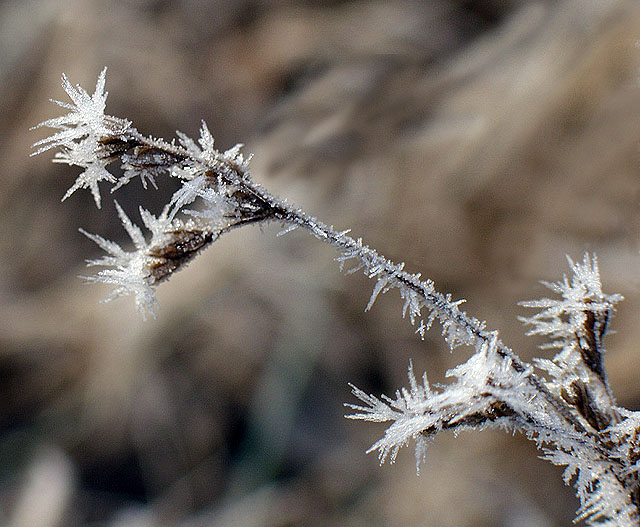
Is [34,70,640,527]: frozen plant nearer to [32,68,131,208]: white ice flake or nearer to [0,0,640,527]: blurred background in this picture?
[32,68,131,208]: white ice flake

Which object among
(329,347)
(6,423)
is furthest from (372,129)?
(6,423)

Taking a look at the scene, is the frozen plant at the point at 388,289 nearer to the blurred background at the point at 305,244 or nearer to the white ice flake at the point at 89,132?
the white ice flake at the point at 89,132

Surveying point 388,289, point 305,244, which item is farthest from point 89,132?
point 305,244

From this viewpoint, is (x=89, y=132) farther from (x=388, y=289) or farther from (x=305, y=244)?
(x=305, y=244)

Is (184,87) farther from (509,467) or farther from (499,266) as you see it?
(509,467)

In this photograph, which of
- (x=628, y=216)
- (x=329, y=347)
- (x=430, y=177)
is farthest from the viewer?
(x=329, y=347)
